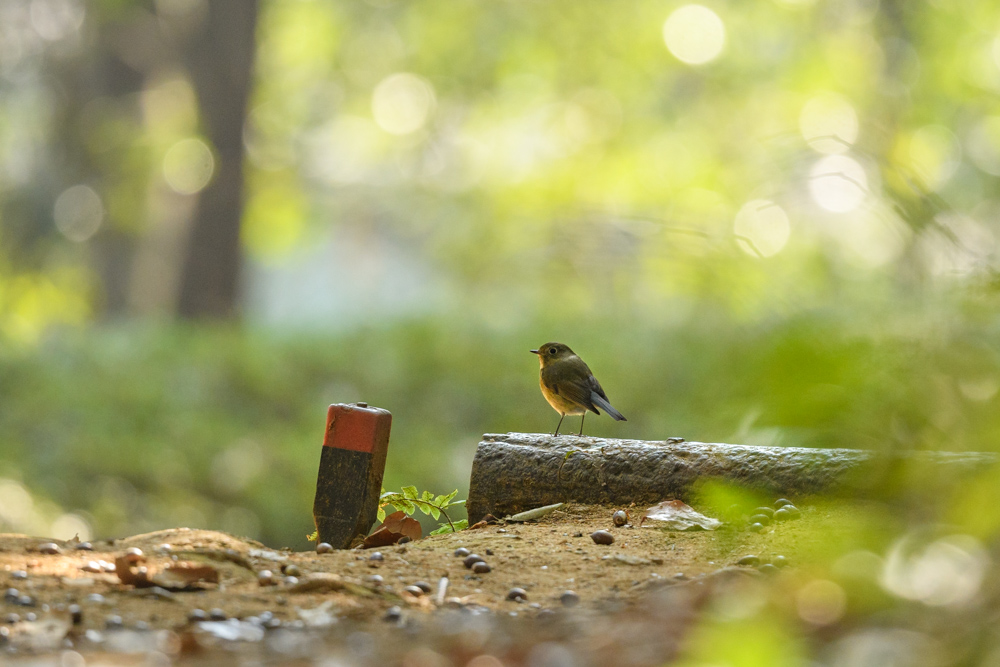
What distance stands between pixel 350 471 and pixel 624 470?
3.16 feet

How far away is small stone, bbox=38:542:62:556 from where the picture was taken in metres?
2.82

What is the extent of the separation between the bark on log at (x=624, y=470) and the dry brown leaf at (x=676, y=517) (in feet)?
0.29

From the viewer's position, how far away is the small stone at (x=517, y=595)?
2.53m

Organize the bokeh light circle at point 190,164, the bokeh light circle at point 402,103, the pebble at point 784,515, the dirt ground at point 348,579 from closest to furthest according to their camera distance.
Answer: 1. the dirt ground at point 348,579
2. the pebble at point 784,515
3. the bokeh light circle at point 190,164
4. the bokeh light circle at point 402,103

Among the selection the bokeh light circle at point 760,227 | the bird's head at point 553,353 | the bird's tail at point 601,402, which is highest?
the bokeh light circle at point 760,227

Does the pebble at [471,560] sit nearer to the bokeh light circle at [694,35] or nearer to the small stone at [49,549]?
the small stone at [49,549]

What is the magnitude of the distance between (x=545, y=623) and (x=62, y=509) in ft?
23.5

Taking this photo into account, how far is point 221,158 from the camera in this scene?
1246cm

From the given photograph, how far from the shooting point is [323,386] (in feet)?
31.0

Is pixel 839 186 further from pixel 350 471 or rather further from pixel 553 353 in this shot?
pixel 553 353

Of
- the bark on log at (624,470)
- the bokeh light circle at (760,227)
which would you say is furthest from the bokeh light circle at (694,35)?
the bokeh light circle at (760,227)

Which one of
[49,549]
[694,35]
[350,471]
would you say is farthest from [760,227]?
[694,35]

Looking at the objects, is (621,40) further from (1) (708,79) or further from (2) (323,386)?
(2) (323,386)

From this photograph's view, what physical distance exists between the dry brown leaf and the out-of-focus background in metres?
0.67
